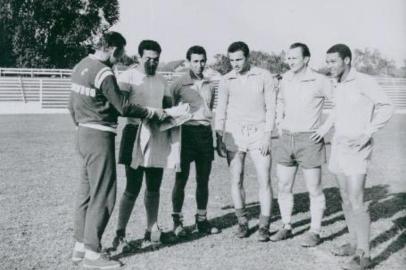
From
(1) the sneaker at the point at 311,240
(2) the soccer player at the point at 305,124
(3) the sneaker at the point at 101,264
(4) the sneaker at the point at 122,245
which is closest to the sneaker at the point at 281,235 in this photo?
(2) the soccer player at the point at 305,124

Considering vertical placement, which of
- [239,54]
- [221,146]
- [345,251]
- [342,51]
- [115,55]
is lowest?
[345,251]

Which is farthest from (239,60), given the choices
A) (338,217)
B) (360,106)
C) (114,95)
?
(338,217)

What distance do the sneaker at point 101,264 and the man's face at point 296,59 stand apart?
2.84 metres

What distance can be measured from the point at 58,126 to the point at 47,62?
2662cm

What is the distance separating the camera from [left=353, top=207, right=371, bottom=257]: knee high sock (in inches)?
185

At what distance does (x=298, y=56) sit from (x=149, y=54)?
165 centimetres

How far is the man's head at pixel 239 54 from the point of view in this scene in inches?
226

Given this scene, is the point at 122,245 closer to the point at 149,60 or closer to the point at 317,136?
the point at 149,60

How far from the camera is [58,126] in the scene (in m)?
19.0

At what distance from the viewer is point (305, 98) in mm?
5590

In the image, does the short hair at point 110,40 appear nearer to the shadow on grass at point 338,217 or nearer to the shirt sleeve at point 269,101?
the shirt sleeve at point 269,101

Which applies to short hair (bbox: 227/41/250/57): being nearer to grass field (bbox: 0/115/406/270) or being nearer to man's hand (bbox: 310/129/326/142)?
man's hand (bbox: 310/129/326/142)

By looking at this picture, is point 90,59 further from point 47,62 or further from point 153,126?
point 47,62

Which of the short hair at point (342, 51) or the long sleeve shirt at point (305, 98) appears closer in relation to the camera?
the short hair at point (342, 51)
